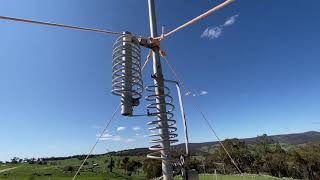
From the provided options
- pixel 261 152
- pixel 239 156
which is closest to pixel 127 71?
pixel 239 156

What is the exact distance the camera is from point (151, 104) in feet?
23.4

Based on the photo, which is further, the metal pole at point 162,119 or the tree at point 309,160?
the tree at point 309,160

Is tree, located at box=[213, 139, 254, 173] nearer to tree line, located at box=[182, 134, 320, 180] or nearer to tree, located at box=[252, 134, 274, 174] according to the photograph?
tree line, located at box=[182, 134, 320, 180]

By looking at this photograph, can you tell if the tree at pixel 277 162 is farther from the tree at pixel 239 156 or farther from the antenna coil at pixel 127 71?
the antenna coil at pixel 127 71

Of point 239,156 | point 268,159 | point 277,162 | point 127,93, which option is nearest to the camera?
point 127,93

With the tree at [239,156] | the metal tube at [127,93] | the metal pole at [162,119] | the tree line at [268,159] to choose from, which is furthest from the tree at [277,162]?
the metal tube at [127,93]

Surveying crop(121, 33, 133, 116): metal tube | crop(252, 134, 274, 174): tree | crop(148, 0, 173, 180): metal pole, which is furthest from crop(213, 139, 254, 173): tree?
crop(121, 33, 133, 116): metal tube

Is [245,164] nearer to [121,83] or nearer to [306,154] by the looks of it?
[306,154]

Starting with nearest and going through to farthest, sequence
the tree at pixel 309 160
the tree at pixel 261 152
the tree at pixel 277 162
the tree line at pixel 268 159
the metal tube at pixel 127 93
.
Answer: the metal tube at pixel 127 93, the tree at pixel 309 160, the tree line at pixel 268 159, the tree at pixel 277 162, the tree at pixel 261 152

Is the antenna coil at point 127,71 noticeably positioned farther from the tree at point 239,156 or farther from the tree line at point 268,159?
the tree at point 239,156

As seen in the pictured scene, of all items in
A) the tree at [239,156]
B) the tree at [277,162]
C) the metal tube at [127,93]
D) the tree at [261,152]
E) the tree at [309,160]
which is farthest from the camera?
the tree at [261,152]

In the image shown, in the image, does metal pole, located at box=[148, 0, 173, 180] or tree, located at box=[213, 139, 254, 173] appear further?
tree, located at box=[213, 139, 254, 173]

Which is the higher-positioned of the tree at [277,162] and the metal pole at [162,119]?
the metal pole at [162,119]

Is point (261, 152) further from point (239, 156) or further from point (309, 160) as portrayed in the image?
point (309, 160)
